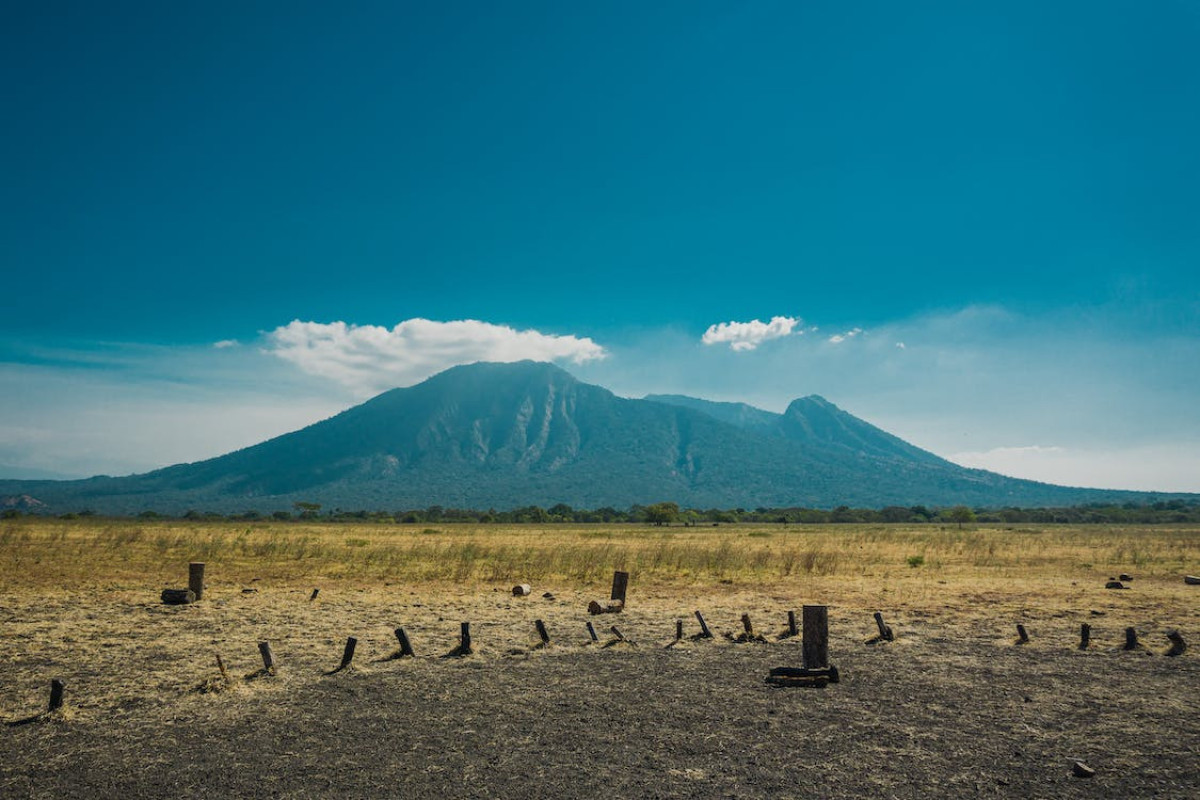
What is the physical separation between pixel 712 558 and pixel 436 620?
54.7 feet

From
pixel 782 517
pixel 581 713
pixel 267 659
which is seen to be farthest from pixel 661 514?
pixel 581 713

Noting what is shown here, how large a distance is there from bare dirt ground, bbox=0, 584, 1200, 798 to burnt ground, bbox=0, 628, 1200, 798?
38mm

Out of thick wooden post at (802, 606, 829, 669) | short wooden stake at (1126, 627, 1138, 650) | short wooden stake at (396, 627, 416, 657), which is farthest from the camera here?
short wooden stake at (1126, 627, 1138, 650)

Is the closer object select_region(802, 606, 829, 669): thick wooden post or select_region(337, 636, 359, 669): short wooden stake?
select_region(802, 606, 829, 669): thick wooden post

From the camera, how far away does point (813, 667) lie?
1083cm

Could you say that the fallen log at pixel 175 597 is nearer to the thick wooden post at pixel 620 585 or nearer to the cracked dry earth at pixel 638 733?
the cracked dry earth at pixel 638 733

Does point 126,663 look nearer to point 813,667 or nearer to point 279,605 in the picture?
point 279,605

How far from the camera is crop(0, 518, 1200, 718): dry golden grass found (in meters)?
11.7

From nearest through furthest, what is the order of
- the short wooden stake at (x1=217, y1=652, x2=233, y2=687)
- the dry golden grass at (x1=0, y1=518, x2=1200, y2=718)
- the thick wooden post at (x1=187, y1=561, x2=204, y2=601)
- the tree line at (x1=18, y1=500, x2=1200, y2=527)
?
the short wooden stake at (x1=217, y1=652, x2=233, y2=687) → the dry golden grass at (x1=0, y1=518, x2=1200, y2=718) → the thick wooden post at (x1=187, y1=561, x2=204, y2=601) → the tree line at (x1=18, y1=500, x2=1200, y2=527)

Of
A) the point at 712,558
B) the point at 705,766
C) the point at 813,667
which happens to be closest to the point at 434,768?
the point at 705,766

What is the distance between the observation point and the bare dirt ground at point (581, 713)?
695 cm

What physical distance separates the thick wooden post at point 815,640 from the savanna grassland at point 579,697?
57 cm

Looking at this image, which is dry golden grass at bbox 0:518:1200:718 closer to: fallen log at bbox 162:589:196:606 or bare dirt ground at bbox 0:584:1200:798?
bare dirt ground at bbox 0:584:1200:798

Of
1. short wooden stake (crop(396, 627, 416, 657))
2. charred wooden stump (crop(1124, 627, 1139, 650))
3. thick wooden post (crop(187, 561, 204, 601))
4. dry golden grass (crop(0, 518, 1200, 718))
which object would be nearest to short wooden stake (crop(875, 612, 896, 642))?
dry golden grass (crop(0, 518, 1200, 718))
